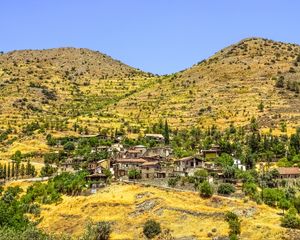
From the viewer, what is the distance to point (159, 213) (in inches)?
2948

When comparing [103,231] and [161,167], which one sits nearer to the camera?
[103,231]

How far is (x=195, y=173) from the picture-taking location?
84.1m

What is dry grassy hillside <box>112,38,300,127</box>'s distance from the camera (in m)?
136

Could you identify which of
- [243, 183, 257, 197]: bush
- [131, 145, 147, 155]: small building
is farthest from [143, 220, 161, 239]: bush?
[131, 145, 147, 155]: small building

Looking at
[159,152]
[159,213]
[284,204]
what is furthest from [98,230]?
[159,152]

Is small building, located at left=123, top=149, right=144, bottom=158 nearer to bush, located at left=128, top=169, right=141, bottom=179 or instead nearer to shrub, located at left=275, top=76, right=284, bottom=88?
bush, located at left=128, top=169, right=141, bottom=179

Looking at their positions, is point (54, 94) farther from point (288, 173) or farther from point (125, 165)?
point (288, 173)

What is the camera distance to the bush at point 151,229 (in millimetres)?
71062

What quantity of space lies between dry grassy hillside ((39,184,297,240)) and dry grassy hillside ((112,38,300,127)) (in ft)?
168

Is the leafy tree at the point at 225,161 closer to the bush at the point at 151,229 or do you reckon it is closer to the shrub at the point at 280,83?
the bush at the point at 151,229

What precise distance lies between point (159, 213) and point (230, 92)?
82.7m

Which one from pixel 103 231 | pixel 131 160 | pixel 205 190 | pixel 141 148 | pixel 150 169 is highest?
pixel 141 148

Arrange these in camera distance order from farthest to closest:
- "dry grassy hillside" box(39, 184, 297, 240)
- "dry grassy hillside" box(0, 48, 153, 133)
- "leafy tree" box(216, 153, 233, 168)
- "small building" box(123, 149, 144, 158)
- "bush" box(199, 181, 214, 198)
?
"dry grassy hillside" box(0, 48, 153, 133)
"small building" box(123, 149, 144, 158)
"leafy tree" box(216, 153, 233, 168)
"bush" box(199, 181, 214, 198)
"dry grassy hillside" box(39, 184, 297, 240)

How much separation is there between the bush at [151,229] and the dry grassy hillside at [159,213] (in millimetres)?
812
